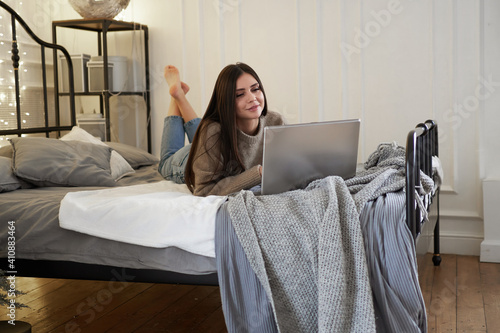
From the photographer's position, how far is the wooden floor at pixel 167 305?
2.18 metres

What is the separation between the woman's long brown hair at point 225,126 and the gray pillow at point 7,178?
2.53ft

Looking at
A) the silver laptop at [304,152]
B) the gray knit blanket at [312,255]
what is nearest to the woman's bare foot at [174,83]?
the silver laptop at [304,152]

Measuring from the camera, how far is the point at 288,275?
1531 millimetres

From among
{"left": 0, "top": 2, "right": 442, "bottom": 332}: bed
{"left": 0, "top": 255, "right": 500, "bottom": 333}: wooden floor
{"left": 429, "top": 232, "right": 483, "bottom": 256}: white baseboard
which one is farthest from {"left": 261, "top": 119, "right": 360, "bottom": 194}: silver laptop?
{"left": 429, "top": 232, "right": 483, "bottom": 256}: white baseboard

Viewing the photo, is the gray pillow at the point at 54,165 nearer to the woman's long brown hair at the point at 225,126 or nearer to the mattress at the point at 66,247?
the mattress at the point at 66,247

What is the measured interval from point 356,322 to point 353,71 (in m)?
2.16

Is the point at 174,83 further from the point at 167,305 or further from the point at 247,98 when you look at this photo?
the point at 167,305

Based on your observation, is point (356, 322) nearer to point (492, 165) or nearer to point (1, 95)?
point (492, 165)

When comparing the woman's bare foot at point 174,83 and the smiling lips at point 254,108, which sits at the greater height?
the woman's bare foot at point 174,83

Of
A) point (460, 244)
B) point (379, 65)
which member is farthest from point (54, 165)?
point (460, 244)

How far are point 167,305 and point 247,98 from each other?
0.97 m

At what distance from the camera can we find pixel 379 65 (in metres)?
3.28

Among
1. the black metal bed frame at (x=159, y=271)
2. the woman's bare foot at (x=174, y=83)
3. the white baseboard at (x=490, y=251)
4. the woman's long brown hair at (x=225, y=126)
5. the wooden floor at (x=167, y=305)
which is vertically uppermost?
the woman's bare foot at (x=174, y=83)

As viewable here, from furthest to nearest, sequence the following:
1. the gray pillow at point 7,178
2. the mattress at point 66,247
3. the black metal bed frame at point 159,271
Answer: the gray pillow at point 7,178, the mattress at point 66,247, the black metal bed frame at point 159,271
